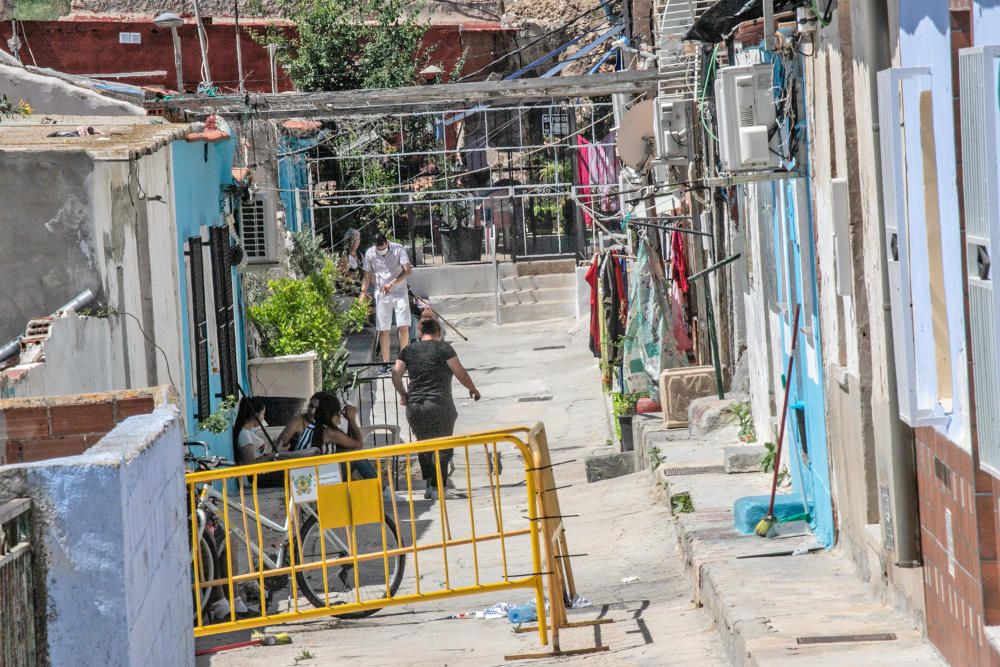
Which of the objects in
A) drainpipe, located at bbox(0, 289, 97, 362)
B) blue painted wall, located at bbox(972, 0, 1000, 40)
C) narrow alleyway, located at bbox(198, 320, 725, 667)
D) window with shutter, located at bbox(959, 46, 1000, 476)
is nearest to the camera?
window with shutter, located at bbox(959, 46, 1000, 476)

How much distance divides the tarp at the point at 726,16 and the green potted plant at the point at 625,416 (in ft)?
15.4

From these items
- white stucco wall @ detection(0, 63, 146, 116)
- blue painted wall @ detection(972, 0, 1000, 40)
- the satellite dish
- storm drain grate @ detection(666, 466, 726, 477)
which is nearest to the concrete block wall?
blue painted wall @ detection(972, 0, 1000, 40)

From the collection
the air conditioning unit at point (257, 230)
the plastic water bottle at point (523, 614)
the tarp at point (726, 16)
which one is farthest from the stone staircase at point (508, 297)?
the plastic water bottle at point (523, 614)

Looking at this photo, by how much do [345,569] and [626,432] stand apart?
5632 millimetres

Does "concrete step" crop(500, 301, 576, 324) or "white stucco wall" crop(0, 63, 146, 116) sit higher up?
"white stucco wall" crop(0, 63, 146, 116)

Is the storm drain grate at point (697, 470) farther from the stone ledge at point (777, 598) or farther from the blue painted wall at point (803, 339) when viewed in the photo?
the blue painted wall at point (803, 339)

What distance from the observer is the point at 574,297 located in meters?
26.7

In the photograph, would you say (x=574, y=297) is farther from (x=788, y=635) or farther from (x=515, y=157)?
(x=788, y=635)

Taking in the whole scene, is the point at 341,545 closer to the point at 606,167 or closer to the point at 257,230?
the point at 257,230

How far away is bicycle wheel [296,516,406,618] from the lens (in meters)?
8.57

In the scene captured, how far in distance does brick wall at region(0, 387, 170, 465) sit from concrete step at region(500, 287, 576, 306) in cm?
2048

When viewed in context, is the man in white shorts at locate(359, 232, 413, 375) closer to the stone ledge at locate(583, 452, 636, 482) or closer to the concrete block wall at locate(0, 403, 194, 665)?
the stone ledge at locate(583, 452, 636, 482)

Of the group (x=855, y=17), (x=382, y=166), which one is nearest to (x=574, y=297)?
(x=382, y=166)

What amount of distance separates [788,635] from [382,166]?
23.9 m
